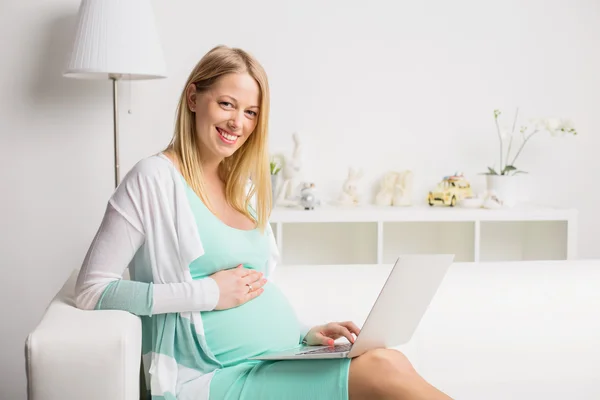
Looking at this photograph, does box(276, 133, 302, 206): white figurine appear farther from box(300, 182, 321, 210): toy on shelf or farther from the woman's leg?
the woman's leg

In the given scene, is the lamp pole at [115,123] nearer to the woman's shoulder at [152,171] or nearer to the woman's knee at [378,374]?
the woman's shoulder at [152,171]

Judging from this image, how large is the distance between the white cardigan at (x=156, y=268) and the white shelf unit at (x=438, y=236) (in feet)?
6.02

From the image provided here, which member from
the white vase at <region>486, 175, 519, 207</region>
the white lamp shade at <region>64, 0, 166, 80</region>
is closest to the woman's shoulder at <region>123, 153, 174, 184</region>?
the white lamp shade at <region>64, 0, 166, 80</region>

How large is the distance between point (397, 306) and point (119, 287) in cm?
58

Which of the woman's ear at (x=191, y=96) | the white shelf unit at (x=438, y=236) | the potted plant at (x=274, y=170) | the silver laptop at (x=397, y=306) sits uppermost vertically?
the woman's ear at (x=191, y=96)

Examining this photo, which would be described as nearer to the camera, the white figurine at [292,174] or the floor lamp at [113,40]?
the floor lamp at [113,40]

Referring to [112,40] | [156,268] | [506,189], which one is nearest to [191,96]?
[156,268]

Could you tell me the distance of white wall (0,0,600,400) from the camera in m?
3.42

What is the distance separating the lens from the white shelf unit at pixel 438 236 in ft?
11.7

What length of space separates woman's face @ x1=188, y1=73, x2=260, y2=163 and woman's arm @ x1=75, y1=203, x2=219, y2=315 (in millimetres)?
299

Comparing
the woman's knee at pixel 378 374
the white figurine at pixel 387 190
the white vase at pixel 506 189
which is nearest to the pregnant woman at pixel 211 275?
the woman's knee at pixel 378 374

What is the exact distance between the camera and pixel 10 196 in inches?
135

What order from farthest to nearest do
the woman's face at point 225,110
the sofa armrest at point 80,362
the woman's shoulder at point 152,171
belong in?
the woman's face at point 225,110 < the woman's shoulder at point 152,171 < the sofa armrest at point 80,362

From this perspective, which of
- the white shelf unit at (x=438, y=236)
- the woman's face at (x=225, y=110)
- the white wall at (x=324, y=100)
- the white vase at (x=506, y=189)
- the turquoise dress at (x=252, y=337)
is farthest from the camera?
the white vase at (x=506, y=189)
